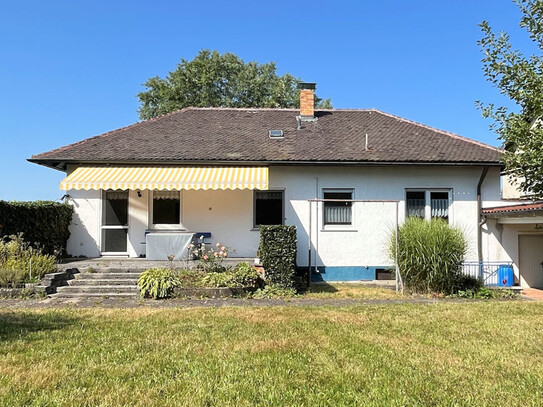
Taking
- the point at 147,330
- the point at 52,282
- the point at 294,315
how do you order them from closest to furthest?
the point at 147,330 < the point at 294,315 < the point at 52,282

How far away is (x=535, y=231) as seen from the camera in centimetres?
1950

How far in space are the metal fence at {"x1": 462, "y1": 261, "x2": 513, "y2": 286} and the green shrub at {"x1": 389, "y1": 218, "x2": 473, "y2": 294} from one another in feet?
11.0

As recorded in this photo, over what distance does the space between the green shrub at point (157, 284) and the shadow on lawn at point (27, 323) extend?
3.20 m

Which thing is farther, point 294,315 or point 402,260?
point 402,260

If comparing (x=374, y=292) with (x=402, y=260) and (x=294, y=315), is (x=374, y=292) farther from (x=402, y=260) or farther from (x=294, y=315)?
(x=294, y=315)

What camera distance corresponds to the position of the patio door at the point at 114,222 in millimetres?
19219

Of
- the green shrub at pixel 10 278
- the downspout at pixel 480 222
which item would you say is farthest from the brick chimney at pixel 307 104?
the green shrub at pixel 10 278

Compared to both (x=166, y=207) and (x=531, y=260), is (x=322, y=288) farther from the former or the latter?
(x=531, y=260)

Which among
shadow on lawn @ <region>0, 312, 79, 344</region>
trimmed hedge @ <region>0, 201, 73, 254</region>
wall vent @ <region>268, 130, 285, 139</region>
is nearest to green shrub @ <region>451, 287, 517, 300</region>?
wall vent @ <region>268, 130, 285, 139</region>

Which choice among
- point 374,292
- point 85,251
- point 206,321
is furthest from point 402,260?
point 85,251

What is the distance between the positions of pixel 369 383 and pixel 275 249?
8.72 metres

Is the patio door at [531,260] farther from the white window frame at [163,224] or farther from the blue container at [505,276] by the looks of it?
the white window frame at [163,224]

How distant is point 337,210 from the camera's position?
19.1 m

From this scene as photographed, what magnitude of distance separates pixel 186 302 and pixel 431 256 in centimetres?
926
